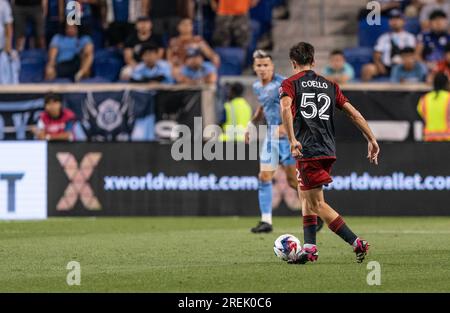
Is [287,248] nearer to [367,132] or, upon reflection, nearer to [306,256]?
[306,256]

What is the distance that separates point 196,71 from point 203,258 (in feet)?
32.6

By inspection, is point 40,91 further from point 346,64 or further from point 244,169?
point 346,64

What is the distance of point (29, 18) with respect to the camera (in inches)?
899

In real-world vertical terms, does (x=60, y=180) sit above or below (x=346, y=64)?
below

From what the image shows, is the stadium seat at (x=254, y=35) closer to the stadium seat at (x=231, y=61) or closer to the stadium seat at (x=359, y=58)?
the stadium seat at (x=231, y=61)

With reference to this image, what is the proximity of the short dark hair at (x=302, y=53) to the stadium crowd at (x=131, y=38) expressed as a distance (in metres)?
9.80

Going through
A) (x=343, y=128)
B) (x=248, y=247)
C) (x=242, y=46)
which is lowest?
(x=248, y=247)

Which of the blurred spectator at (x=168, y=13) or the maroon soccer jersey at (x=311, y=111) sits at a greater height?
the blurred spectator at (x=168, y=13)

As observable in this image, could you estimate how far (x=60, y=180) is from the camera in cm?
1814

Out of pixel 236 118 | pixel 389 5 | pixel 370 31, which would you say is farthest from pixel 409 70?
pixel 236 118

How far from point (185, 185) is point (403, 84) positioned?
14.2 feet

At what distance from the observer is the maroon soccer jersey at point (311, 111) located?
1079cm

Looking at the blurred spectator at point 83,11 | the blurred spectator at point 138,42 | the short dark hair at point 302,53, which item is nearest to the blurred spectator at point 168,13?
the blurred spectator at point 138,42
